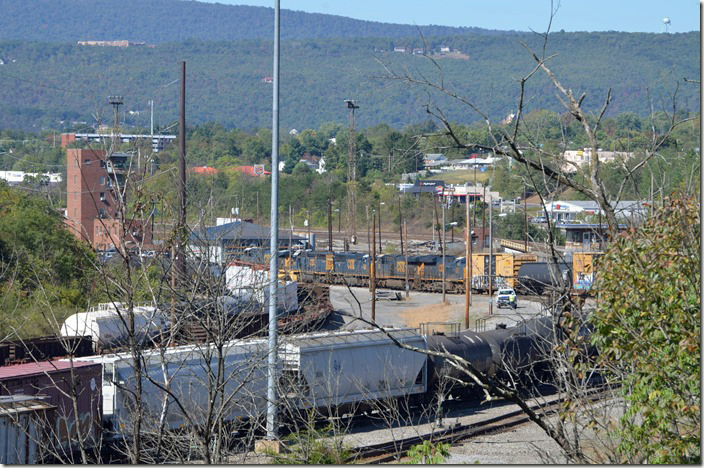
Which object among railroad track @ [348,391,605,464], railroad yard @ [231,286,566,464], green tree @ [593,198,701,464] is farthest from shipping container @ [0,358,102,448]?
green tree @ [593,198,701,464]

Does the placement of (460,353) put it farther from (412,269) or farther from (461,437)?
(412,269)

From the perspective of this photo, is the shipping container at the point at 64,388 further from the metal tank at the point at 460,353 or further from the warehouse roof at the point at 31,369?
the metal tank at the point at 460,353

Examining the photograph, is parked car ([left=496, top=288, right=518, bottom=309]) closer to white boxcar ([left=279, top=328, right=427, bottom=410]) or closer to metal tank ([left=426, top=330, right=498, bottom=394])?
metal tank ([left=426, top=330, right=498, bottom=394])

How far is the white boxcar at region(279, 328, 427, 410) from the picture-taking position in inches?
912

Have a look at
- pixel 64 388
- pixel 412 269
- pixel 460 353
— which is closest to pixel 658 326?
pixel 64 388

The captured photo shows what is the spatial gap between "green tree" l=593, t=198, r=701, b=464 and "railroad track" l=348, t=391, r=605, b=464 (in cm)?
968

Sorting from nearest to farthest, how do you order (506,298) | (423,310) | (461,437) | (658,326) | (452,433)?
(658,326) → (452,433) → (461,437) → (506,298) → (423,310)

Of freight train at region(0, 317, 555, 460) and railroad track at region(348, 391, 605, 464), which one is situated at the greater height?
freight train at region(0, 317, 555, 460)

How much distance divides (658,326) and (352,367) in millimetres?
16117

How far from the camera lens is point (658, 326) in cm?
895

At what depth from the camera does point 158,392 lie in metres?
19.8

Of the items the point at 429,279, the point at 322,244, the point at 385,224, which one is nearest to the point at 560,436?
the point at 429,279

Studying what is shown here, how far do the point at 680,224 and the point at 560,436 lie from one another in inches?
101

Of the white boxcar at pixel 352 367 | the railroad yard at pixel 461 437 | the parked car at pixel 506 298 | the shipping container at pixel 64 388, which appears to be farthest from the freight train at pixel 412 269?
the shipping container at pixel 64 388
